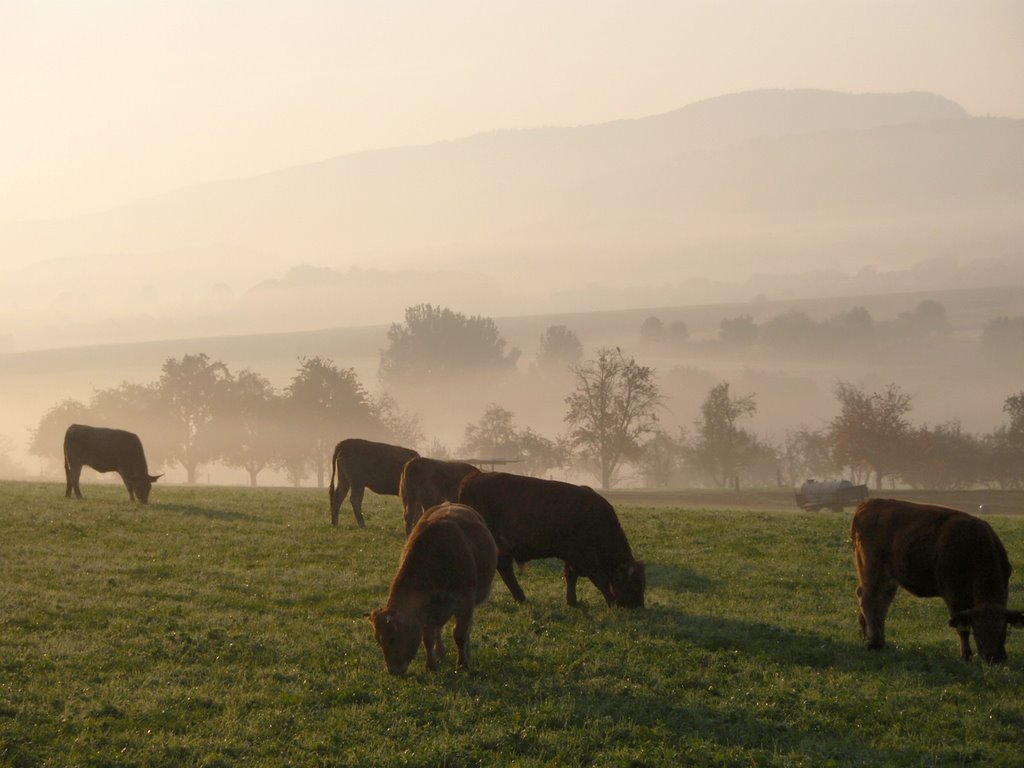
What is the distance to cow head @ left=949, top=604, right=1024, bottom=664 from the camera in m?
13.8

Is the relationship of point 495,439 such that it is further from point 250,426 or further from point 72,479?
point 72,479

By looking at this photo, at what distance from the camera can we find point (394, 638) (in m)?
13.2

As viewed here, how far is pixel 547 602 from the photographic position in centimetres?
1820

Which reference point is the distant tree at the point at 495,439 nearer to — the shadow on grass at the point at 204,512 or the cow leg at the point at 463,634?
the shadow on grass at the point at 204,512

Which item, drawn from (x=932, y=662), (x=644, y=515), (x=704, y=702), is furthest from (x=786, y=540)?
(x=704, y=702)

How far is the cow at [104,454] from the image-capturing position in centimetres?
3070

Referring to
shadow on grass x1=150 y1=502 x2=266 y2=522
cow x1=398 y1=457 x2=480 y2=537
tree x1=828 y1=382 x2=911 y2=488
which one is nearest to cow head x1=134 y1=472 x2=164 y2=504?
shadow on grass x1=150 y1=502 x2=266 y2=522

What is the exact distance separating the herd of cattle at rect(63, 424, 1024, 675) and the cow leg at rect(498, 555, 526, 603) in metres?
0.02

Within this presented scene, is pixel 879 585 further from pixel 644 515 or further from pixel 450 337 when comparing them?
pixel 450 337

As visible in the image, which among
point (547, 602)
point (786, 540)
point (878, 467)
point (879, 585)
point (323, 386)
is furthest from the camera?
point (323, 386)

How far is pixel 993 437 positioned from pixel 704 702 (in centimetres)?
9661

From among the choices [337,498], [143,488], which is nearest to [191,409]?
[143,488]

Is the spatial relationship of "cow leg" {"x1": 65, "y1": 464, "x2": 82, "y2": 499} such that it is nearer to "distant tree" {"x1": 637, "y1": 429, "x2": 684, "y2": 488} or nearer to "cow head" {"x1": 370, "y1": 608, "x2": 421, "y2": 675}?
"cow head" {"x1": 370, "y1": 608, "x2": 421, "y2": 675}

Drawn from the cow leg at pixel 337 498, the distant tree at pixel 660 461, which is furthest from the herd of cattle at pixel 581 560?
the distant tree at pixel 660 461
